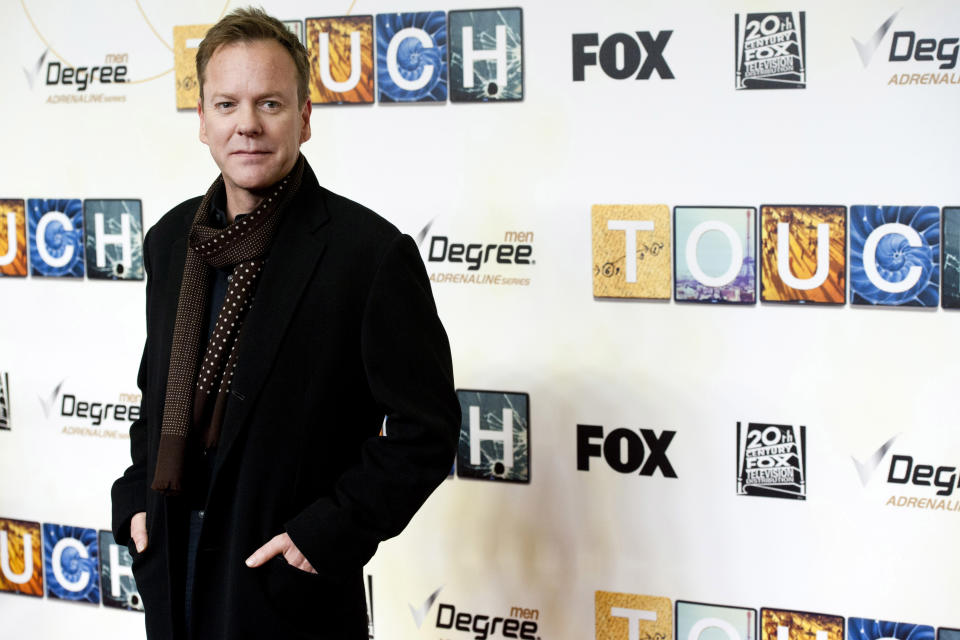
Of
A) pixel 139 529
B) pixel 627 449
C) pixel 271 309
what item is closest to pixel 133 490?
pixel 139 529

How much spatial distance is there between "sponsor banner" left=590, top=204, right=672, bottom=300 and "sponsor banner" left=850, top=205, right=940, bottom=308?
37cm

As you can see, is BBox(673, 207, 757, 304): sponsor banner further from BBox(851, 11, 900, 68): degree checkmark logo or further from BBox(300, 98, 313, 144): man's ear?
BBox(300, 98, 313, 144): man's ear

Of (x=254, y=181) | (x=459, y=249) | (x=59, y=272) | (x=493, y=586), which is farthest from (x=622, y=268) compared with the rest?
(x=59, y=272)

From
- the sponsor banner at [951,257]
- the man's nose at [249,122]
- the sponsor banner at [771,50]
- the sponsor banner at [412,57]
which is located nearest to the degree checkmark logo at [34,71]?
the sponsor banner at [412,57]

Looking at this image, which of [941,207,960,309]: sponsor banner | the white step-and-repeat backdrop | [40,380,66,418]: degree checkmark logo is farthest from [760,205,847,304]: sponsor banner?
[40,380,66,418]: degree checkmark logo

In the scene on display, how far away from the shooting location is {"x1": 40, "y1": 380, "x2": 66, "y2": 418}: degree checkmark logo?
2.88 meters

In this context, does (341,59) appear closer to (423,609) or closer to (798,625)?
(423,609)

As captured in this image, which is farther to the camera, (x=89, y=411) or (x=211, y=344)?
(x=89, y=411)

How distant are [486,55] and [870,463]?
116cm

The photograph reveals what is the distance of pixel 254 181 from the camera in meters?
1.58

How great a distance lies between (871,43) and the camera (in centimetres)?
210

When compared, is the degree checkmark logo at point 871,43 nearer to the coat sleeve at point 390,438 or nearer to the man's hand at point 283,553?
the coat sleeve at point 390,438

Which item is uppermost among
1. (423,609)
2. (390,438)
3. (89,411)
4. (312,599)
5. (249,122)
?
(249,122)

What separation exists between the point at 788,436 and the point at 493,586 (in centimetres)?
76
